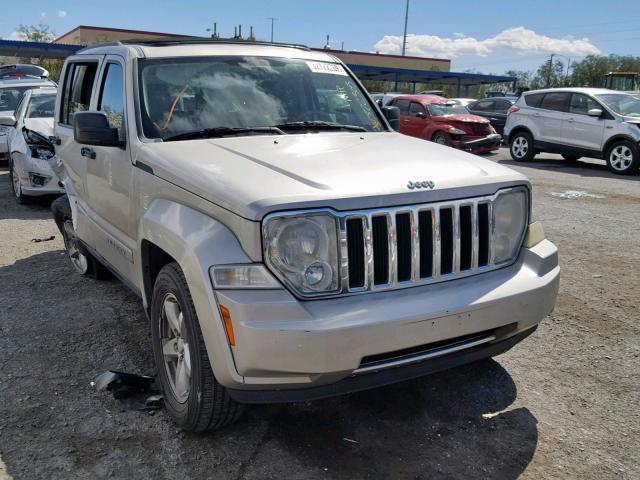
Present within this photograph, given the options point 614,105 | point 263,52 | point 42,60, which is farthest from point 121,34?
point 263,52

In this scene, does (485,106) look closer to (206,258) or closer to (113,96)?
(113,96)

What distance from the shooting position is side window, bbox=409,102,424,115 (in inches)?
656

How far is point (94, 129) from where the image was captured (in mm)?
3668

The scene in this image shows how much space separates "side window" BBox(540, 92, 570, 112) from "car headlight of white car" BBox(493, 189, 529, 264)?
12.4m

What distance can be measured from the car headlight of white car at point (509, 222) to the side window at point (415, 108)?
13.8 meters

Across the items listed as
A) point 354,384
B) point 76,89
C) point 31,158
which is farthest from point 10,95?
point 354,384

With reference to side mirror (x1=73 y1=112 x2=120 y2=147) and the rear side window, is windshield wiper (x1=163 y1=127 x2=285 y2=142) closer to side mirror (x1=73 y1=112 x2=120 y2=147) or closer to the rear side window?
side mirror (x1=73 y1=112 x2=120 y2=147)

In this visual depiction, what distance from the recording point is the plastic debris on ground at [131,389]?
135 inches

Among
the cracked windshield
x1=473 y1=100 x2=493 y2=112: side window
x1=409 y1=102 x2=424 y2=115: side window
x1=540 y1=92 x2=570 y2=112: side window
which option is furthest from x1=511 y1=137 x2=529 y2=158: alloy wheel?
the cracked windshield

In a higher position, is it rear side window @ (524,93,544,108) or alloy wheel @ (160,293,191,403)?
rear side window @ (524,93,544,108)

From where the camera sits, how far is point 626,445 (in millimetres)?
3076

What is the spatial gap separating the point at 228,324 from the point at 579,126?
43.8 feet

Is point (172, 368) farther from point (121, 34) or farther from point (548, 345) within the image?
point (121, 34)

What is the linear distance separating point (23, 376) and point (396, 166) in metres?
2.60
